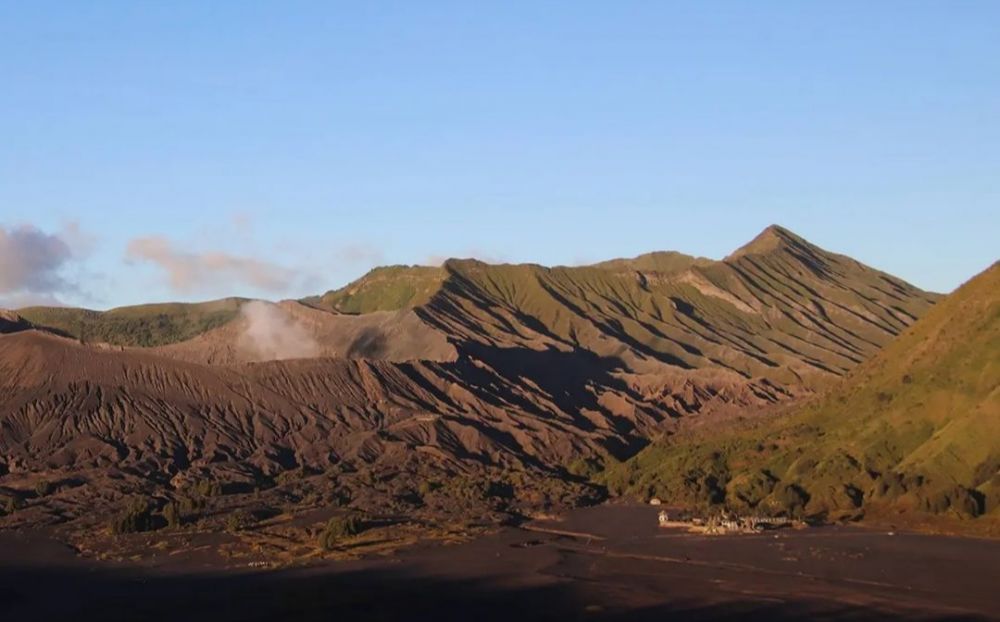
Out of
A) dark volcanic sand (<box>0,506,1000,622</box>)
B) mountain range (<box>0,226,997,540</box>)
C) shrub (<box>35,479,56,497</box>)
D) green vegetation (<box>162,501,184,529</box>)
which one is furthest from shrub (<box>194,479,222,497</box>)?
dark volcanic sand (<box>0,506,1000,622</box>)

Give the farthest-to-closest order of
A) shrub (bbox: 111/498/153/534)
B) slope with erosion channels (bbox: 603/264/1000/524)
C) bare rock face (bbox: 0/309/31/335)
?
bare rock face (bbox: 0/309/31/335) < shrub (bbox: 111/498/153/534) < slope with erosion channels (bbox: 603/264/1000/524)

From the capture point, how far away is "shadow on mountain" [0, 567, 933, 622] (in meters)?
71.9

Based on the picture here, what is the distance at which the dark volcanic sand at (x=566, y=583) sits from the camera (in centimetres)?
7281

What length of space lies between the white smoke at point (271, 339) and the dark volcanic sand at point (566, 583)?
284ft

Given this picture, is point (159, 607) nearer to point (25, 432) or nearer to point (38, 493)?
point (38, 493)

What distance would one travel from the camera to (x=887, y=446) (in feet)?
388

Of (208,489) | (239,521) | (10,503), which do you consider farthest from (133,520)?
(208,489)

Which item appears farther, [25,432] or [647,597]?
[25,432]

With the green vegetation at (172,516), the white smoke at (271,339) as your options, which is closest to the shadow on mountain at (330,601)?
the green vegetation at (172,516)

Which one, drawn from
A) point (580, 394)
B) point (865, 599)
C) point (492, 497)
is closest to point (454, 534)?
point (492, 497)

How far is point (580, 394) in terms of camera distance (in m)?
199

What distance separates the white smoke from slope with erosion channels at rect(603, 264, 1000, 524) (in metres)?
60.5

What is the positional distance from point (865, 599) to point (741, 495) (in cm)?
4867

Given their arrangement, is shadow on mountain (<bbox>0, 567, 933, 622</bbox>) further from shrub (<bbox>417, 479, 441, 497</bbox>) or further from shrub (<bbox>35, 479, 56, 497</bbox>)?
shrub (<bbox>417, 479, 441, 497</bbox>)
